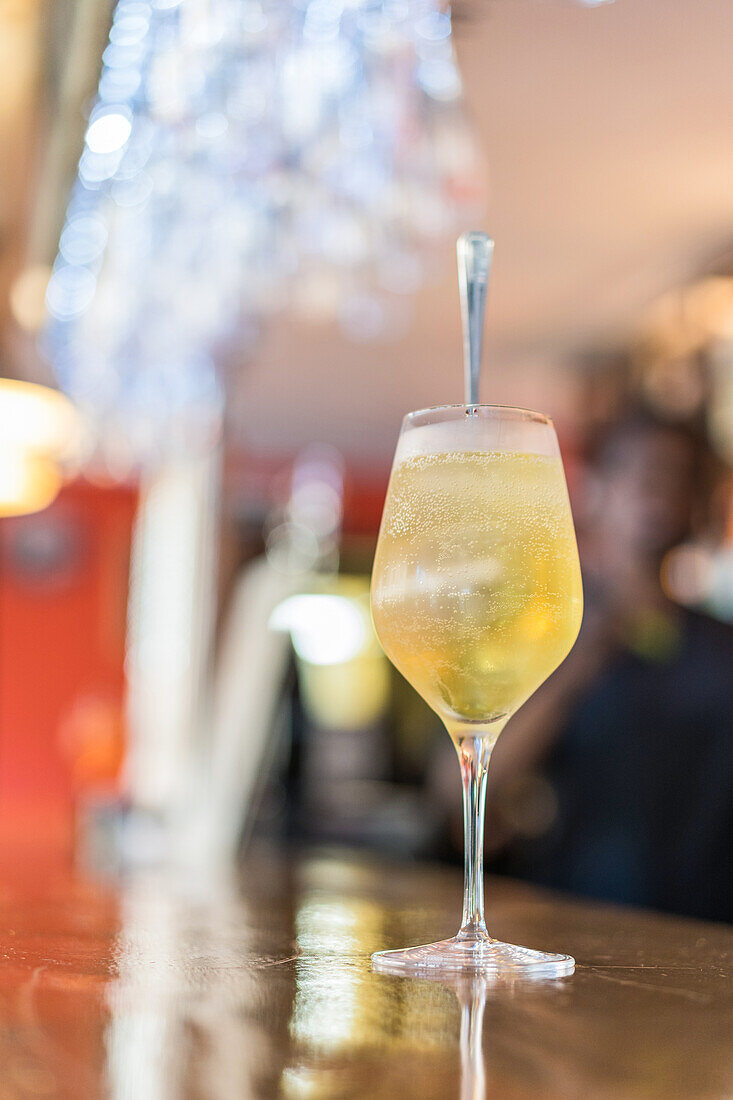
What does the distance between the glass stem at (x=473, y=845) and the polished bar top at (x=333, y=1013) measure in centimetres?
6

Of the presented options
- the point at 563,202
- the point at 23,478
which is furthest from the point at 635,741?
the point at 563,202

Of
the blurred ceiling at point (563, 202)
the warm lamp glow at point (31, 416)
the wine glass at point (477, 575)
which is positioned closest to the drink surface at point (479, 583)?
the wine glass at point (477, 575)

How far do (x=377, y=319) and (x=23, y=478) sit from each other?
100 centimetres

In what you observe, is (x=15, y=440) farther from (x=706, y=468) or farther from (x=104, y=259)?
(x=706, y=468)

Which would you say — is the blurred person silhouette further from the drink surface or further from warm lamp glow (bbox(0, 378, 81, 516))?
the drink surface

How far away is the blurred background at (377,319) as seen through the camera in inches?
63.2

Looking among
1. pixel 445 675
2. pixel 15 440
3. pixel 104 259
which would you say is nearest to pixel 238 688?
pixel 15 440

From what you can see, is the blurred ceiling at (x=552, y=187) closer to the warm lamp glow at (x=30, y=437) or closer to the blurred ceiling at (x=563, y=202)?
the blurred ceiling at (x=563, y=202)

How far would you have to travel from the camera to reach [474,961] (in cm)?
58

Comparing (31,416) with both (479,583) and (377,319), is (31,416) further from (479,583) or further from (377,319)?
(479,583)

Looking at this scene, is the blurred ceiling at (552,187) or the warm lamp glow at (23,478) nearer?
the warm lamp glow at (23,478)

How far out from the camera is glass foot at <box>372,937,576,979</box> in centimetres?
55

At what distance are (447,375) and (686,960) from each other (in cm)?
543

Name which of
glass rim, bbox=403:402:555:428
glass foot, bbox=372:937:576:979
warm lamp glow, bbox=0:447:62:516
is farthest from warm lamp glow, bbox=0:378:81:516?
glass foot, bbox=372:937:576:979
